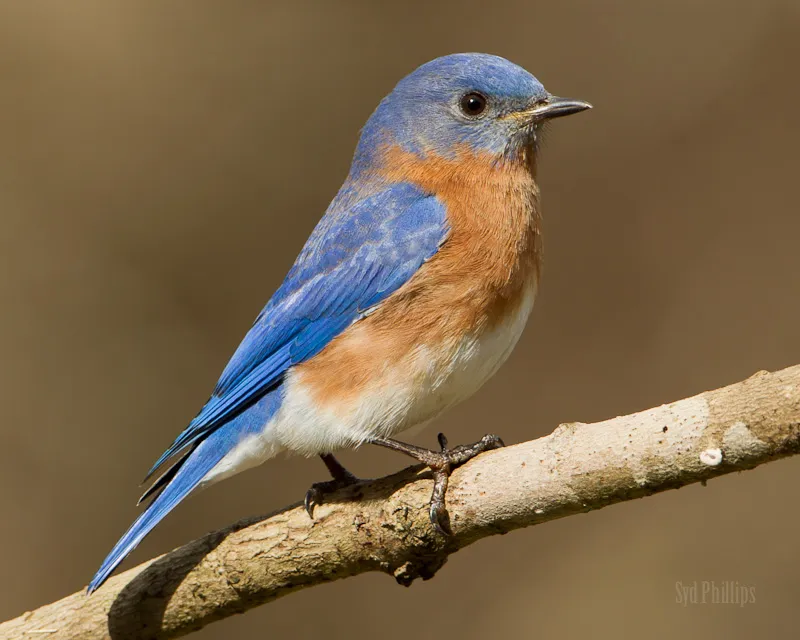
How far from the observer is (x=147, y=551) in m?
6.16

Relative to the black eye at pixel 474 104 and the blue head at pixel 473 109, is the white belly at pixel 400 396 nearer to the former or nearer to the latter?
the blue head at pixel 473 109

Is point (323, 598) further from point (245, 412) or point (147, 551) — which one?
point (245, 412)

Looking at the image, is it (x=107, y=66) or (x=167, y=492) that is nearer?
(x=167, y=492)

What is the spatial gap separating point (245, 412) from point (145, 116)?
3.46 meters

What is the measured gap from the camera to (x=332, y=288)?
4.10 metres

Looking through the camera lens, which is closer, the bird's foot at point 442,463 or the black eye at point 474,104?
the bird's foot at point 442,463

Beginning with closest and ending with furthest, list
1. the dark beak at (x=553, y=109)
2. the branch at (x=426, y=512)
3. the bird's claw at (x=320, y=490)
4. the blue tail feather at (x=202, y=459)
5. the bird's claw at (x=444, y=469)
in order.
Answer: the branch at (x=426, y=512) → the bird's claw at (x=444, y=469) → the bird's claw at (x=320, y=490) → the blue tail feather at (x=202, y=459) → the dark beak at (x=553, y=109)

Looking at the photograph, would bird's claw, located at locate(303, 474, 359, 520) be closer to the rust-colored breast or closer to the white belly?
the white belly

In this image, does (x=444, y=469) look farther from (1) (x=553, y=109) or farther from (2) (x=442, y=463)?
(1) (x=553, y=109)

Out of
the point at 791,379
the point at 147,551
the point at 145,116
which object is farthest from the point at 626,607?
the point at 145,116

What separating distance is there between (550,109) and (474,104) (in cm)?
31

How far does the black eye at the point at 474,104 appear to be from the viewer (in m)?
4.38

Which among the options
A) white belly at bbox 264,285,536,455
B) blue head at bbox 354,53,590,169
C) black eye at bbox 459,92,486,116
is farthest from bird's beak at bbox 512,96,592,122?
white belly at bbox 264,285,536,455

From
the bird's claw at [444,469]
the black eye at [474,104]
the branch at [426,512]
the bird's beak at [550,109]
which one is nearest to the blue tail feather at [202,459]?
the branch at [426,512]
